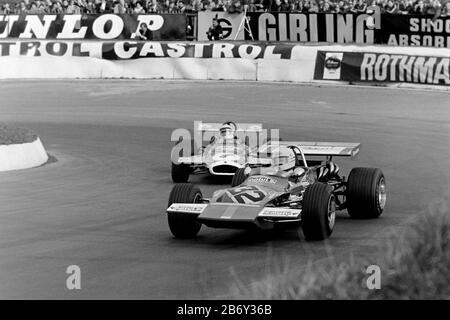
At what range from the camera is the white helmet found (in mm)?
12445

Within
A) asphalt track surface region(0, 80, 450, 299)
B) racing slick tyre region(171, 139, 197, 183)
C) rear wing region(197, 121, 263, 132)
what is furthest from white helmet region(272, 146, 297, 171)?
rear wing region(197, 121, 263, 132)

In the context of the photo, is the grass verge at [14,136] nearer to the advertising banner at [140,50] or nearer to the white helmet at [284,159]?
the white helmet at [284,159]

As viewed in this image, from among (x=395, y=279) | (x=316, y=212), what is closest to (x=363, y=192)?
(x=316, y=212)

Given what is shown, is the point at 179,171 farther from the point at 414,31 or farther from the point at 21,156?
the point at 414,31

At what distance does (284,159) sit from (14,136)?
7.12 meters

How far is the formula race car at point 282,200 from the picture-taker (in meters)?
10.9

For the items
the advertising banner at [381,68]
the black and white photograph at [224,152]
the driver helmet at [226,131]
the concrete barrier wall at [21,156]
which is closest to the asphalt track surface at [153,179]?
the black and white photograph at [224,152]

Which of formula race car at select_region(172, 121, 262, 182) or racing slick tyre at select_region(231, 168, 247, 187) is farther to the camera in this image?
formula race car at select_region(172, 121, 262, 182)

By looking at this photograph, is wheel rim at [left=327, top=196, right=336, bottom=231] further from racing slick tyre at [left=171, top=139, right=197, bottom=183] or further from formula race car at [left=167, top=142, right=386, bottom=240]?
racing slick tyre at [left=171, top=139, right=197, bottom=183]

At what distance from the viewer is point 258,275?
9617 mm

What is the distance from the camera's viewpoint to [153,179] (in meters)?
16.7

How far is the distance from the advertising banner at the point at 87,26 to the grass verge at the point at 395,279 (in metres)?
27.9

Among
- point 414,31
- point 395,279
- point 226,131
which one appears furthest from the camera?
point 414,31

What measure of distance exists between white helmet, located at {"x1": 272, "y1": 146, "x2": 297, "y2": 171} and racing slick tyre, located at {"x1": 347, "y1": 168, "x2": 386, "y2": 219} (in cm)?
75
